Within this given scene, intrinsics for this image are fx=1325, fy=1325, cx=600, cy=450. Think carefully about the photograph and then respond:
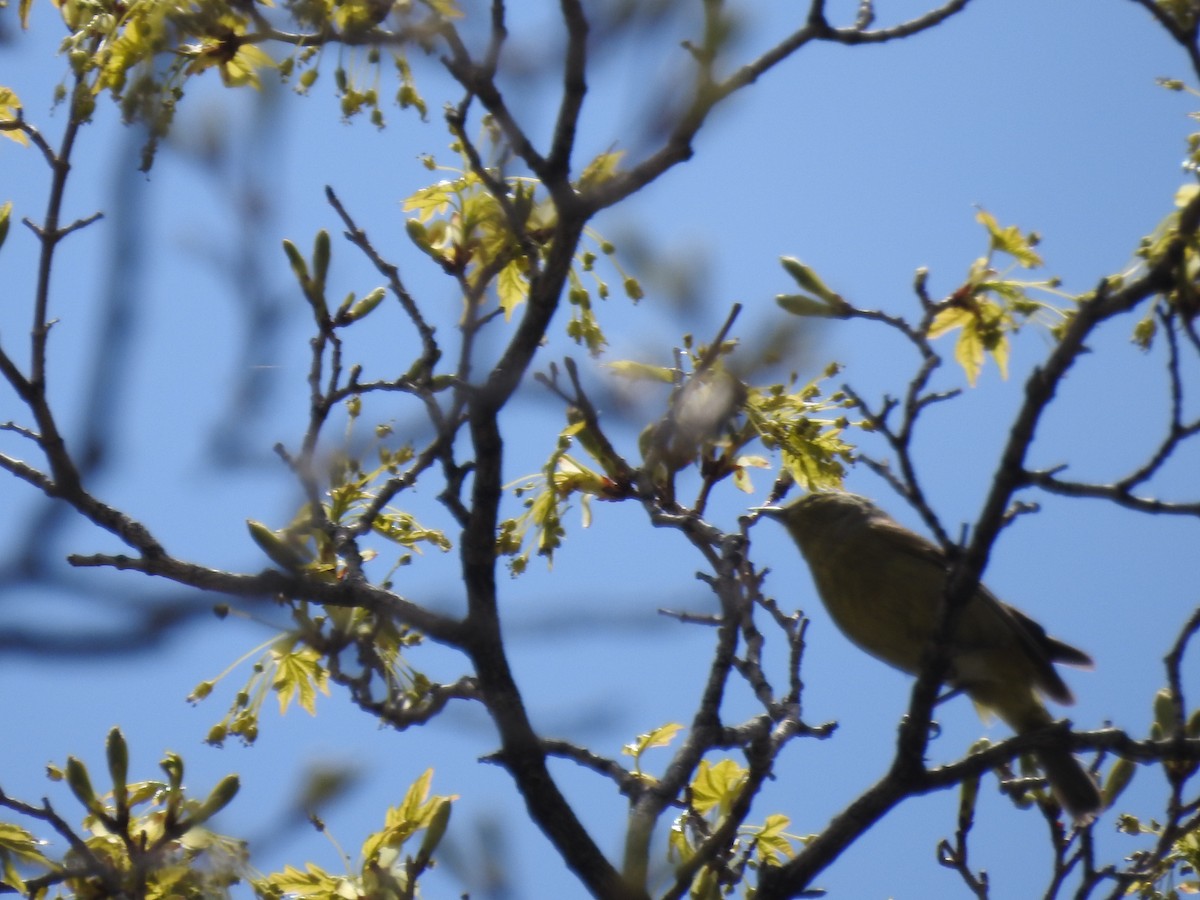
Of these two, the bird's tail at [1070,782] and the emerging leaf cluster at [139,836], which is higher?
the bird's tail at [1070,782]

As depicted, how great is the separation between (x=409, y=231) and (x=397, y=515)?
39.1 inches

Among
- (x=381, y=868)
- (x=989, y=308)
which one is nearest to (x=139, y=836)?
(x=381, y=868)

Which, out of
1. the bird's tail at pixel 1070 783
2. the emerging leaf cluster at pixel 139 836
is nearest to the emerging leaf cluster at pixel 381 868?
the emerging leaf cluster at pixel 139 836

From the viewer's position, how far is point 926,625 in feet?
17.5

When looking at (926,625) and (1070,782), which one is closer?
(1070,782)

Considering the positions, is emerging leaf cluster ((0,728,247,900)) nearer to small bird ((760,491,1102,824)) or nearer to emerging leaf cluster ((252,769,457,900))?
emerging leaf cluster ((252,769,457,900))

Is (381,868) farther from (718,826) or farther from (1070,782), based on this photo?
(1070,782)

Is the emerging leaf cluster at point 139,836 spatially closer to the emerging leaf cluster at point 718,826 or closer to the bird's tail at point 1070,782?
the emerging leaf cluster at point 718,826

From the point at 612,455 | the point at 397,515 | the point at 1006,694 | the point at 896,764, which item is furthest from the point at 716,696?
the point at 1006,694

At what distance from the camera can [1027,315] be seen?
3760 millimetres

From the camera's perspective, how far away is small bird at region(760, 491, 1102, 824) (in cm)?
539

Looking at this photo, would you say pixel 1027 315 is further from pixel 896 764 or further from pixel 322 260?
pixel 322 260

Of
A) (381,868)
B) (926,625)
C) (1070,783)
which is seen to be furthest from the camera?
(926,625)

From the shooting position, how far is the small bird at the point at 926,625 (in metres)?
Answer: 5.39
